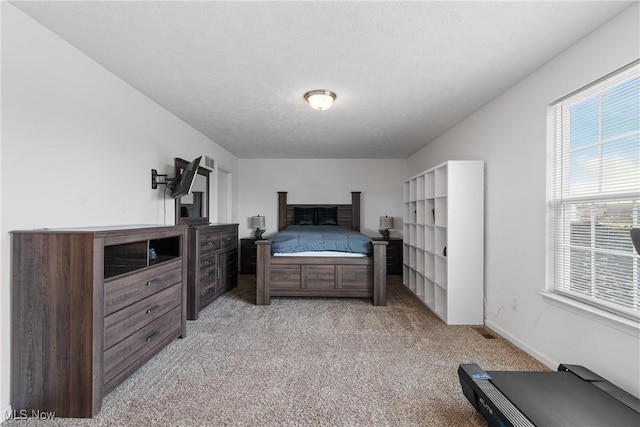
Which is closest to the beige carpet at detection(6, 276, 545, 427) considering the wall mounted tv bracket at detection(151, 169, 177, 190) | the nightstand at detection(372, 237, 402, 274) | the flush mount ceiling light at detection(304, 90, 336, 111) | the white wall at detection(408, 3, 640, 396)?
the white wall at detection(408, 3, 640, 396)

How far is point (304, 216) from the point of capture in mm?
5953

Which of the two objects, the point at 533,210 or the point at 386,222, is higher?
the point at 533,210

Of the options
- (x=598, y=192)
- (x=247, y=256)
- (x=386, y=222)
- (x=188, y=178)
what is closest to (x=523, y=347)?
(x=598, y=192)

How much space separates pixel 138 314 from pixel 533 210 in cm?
336

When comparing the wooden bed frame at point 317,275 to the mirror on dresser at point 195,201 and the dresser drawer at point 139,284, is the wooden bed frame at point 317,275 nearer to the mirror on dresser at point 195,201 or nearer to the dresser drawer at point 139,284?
the mirror on dresser at point 195,201

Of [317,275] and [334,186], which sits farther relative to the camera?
[334,186]

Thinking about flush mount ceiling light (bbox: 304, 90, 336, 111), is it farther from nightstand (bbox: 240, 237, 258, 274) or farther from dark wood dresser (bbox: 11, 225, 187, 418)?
nightstand (bbox: 240, 237, 258, 274)

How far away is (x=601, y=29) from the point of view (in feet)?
5.85

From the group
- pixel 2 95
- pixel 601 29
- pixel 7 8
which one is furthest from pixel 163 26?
pixel 601 29

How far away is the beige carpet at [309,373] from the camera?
1.66 m

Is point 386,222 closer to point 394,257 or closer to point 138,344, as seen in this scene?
point 394,257

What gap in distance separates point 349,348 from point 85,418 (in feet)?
6.26

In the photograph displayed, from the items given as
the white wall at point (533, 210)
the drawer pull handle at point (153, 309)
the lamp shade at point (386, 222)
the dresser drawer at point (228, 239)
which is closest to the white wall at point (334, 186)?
the lamp shade at point (386, 222)

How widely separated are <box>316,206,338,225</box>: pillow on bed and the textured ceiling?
2.86m
